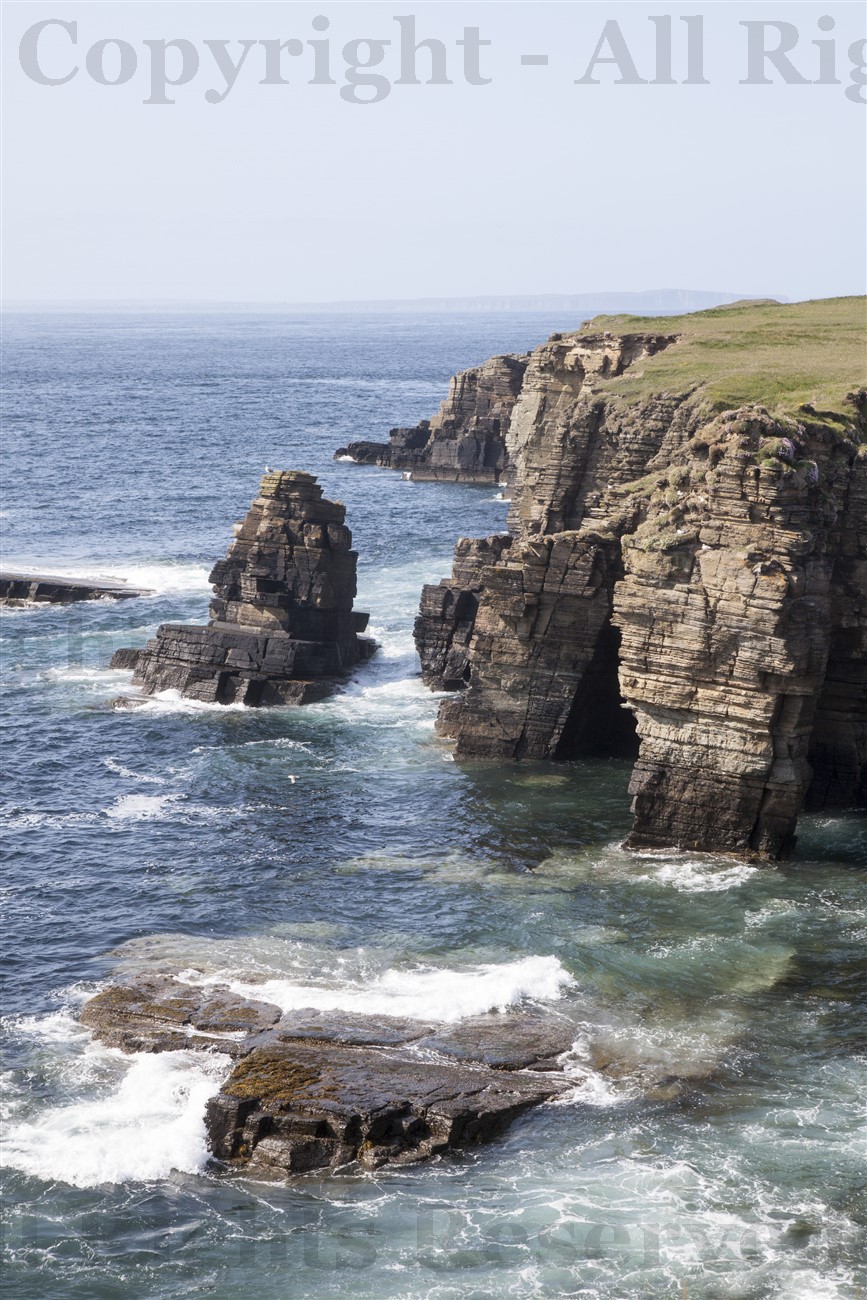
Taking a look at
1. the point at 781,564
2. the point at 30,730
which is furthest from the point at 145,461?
the point at 781,564

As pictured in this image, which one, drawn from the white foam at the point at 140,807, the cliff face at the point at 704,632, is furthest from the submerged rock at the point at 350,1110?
the white foam at the point at 140,807

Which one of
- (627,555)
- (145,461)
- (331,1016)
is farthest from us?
(145,461)

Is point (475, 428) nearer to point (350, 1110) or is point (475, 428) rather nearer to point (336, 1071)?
point (336, 1071)

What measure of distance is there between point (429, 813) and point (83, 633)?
34878 millimetres

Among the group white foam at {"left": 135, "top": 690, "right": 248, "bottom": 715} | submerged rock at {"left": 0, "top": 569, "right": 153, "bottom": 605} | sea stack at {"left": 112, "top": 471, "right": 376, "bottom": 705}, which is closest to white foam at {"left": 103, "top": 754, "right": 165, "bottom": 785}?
white foam at {"left": 135, "top": 690, "right": 248, "bottom": 715}

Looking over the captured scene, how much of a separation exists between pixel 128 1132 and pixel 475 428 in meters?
120

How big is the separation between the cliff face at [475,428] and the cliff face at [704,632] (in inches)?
3063

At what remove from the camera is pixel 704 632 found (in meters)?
52.1

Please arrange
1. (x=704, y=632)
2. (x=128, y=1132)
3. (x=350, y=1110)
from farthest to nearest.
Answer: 1. (x=704, y=632)
2. (x=128, y=1132)
3. (x=350, y=1110)

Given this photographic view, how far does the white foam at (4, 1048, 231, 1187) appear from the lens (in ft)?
119

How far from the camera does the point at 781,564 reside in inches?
2010

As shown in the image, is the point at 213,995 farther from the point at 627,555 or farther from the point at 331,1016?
the point at 627,555

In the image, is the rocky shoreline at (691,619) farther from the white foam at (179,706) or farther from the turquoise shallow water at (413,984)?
the white foam at (179,706)

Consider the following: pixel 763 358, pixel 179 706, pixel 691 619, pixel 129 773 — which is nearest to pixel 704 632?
pixel 691 619
